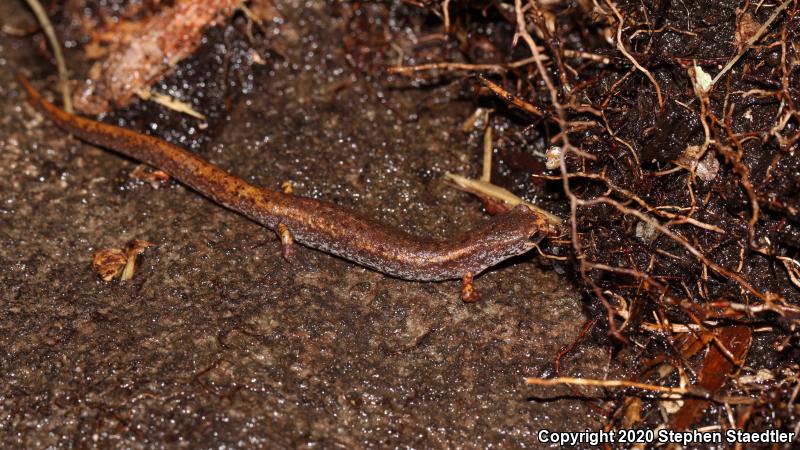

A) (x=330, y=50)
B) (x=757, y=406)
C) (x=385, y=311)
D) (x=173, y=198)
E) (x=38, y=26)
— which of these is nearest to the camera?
(x=757, y=406)

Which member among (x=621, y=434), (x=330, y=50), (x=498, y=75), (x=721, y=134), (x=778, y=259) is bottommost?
(x=621, y=434)

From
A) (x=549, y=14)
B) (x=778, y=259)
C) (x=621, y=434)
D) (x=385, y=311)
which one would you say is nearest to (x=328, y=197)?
(x=385, y=311)

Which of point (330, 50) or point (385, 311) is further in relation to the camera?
point (330, 50)

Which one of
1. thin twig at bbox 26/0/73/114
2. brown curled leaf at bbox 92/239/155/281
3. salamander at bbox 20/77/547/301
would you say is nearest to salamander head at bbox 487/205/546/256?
salamander at bbox 20/77/547/301

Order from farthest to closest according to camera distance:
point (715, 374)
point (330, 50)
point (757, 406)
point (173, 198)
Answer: point (330, 50), point (173, 198), point (715, 374), point (757, 406)

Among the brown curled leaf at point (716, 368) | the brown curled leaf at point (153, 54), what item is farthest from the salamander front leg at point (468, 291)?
the brown curled leaf at point (153, 54)

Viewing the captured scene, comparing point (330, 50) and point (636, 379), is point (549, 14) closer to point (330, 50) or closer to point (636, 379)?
point (330, 50)

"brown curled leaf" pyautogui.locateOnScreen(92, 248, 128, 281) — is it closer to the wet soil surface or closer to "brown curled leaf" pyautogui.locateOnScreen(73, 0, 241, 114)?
the wet soil surface

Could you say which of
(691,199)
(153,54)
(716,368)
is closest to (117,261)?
(153,54)
